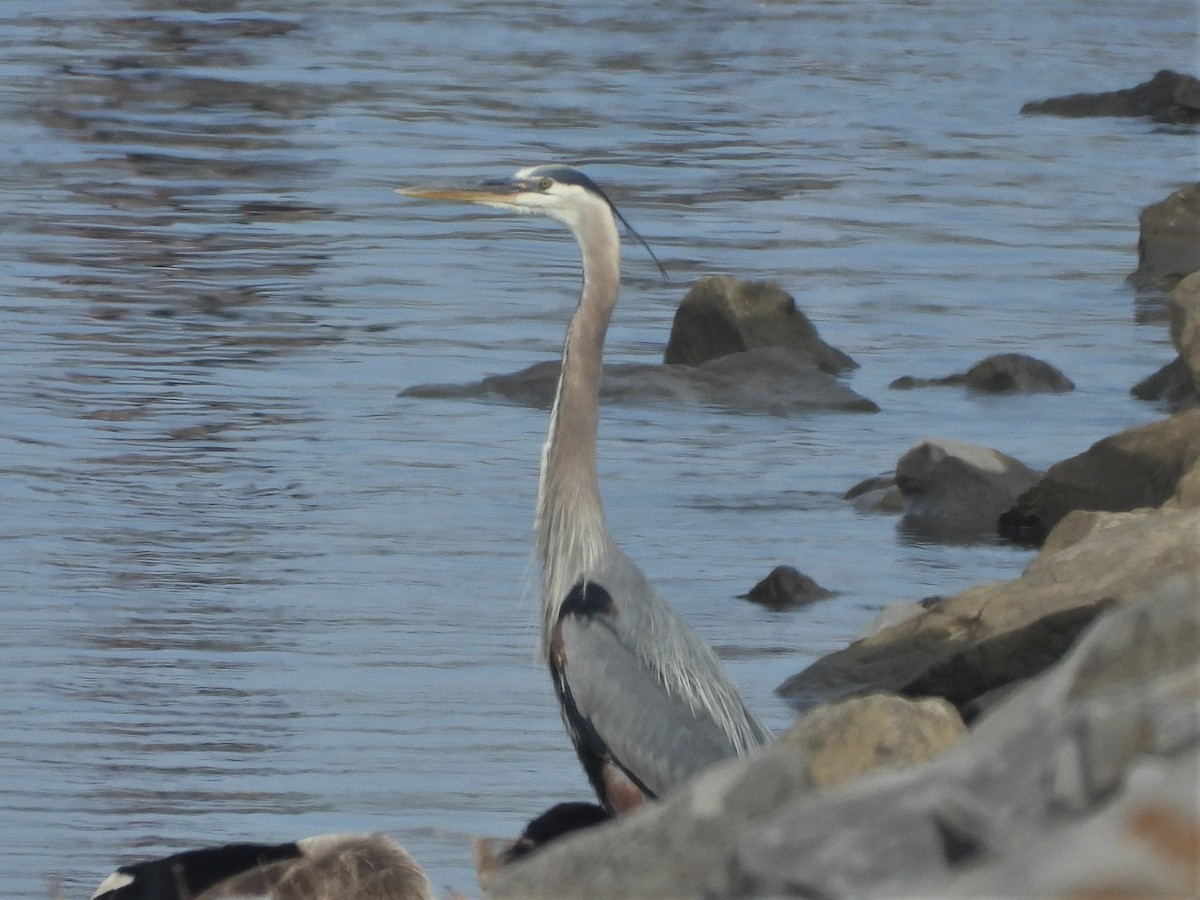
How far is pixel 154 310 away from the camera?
1695cm

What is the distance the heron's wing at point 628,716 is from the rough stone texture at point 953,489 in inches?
183

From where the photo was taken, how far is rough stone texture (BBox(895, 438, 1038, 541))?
11617 millimetres

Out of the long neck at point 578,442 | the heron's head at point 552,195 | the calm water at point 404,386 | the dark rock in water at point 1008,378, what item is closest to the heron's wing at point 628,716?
the long neck at point 578,442

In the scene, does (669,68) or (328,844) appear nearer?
(328,844)

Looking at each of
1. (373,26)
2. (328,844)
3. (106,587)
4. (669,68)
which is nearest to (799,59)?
(669,68)

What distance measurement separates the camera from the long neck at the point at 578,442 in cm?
755

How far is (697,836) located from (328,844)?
74.1 inches

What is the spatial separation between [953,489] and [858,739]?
6974 millimetres

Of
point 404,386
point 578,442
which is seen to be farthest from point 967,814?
point 404,386

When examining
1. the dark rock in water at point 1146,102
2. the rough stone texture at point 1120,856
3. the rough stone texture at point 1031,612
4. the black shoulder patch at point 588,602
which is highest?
the rough stone texture at point 1120,856

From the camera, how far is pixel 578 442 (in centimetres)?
775

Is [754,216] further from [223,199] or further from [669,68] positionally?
[669,68]

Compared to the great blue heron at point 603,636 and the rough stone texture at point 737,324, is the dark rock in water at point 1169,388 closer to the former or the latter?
the rough stone texture at point 737,324

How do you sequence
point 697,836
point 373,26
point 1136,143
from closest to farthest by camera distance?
1. point 697,836
2. point 1136,143
3. point 373,26
